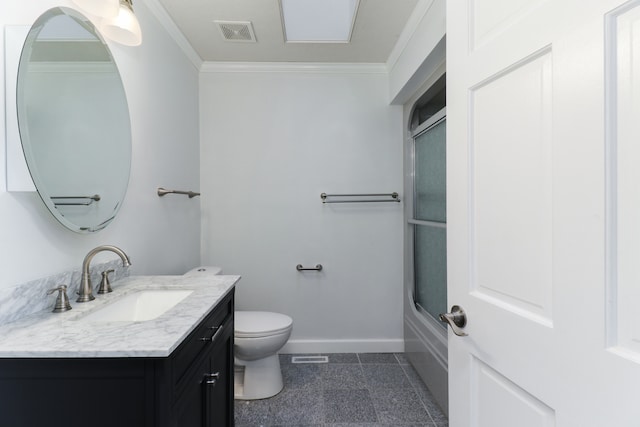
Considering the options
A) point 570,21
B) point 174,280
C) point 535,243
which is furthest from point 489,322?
point 174,280

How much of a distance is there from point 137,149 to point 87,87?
0.45 meters

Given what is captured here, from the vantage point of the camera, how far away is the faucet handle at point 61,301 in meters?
1.08

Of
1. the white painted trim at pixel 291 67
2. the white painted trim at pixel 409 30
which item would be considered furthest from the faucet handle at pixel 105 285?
the white painted trim at pixel 409 30

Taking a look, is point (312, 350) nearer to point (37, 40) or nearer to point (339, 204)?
point (339, 204)

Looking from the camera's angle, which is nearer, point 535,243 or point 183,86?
point 535,243

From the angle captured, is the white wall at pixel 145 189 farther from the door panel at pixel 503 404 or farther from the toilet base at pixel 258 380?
the door panel at pixel 503 404

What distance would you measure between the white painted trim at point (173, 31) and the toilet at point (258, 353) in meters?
1.51

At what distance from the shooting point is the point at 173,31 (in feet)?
6.85

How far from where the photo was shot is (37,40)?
1.05m

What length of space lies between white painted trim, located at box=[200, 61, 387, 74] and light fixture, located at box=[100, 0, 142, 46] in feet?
4.12

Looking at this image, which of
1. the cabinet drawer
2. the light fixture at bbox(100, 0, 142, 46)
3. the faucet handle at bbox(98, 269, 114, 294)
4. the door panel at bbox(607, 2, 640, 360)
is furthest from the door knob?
the light fixture at bbox(100, 0, 142, 46)

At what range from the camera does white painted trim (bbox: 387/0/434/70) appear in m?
1.84

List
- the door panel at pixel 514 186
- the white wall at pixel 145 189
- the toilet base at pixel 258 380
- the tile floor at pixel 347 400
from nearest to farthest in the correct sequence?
the door panel at pixel 514 186 → the white wall at pixel 145 189 → the tile floor at pixel 347 400 → the toilet base at pixel 258 380

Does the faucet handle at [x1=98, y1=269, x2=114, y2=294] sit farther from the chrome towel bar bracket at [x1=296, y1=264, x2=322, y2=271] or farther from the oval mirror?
the chrome towel bar bracket at [x1=296, y1=264, x2=322, y2=271]
